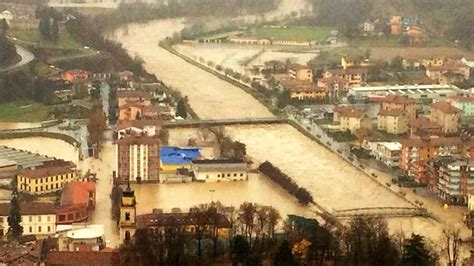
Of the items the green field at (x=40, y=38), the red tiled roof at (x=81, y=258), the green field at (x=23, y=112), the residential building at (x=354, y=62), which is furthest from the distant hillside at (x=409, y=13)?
→ the red tiled roof at (x=81, y=258)

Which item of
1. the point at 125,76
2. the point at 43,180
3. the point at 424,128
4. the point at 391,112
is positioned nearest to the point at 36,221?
the point at 43,180

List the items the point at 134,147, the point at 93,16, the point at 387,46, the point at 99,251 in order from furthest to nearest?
the point at 93,16 < the point at 387,46 < the point at 134,147 < the point at 99,251

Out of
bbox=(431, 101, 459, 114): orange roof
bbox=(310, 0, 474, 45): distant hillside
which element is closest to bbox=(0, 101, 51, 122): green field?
bbox=(431, 101, 459, 114): orange roof

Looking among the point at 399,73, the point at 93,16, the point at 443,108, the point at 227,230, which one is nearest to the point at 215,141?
the point at 443,108

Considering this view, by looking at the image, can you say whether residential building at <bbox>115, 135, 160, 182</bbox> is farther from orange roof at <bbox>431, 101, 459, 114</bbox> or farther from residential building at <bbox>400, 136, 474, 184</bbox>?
orange roof at <bbox>431, 101, 459, 114</bbox>

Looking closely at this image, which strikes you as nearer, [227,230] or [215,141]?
[227,230]

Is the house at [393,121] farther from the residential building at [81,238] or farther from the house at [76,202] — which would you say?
the residential building at [81,238]

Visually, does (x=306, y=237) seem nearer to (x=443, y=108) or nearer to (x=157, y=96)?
(x=443, y=108)
